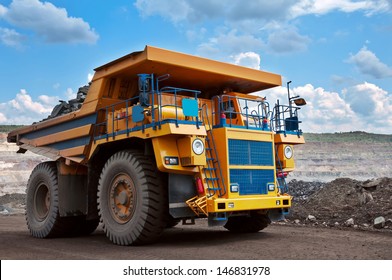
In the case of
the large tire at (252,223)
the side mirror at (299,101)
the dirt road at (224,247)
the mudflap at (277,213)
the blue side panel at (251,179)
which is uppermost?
the side mirror at (299,101)

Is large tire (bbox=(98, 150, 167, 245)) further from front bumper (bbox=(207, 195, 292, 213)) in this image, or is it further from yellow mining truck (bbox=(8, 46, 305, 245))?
front bumper (bbox=(207, 195, 292, 213))

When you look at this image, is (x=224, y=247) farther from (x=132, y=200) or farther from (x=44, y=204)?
(x=44, y=204)

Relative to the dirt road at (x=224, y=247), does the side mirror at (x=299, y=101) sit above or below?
above

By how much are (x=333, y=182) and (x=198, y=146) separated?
33.6ft

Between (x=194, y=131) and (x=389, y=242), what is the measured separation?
4.11 meters

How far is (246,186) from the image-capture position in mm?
8555

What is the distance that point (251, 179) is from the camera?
341 inches

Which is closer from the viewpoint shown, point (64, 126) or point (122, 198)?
point (122, 198)

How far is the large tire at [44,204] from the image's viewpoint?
10609 mm

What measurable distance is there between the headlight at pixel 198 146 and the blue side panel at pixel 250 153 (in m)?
0.67

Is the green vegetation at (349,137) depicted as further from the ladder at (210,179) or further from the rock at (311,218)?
the ladder at (210,179)

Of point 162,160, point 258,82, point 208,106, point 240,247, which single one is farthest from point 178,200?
point 258,82

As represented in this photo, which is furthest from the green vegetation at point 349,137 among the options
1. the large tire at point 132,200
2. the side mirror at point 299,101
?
the large tire at point 132,200

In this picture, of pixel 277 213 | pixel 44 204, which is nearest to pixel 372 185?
pixel 277 213
